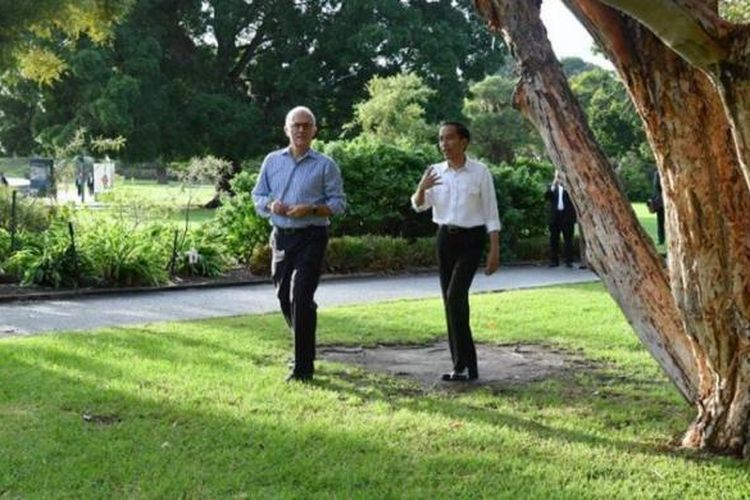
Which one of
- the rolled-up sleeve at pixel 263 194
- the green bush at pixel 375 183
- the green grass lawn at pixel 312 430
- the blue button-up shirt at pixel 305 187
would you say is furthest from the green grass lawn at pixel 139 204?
the blue button-up shirt at pixel 305 187

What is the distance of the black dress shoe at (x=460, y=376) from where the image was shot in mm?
7387

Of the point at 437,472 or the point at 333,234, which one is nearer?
the point at 437,472

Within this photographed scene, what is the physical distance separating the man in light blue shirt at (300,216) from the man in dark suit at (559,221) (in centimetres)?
1154

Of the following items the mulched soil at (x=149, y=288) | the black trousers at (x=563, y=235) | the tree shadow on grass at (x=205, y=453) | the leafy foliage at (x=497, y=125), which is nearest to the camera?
the tree shadow on grass at (x=205, y=453)

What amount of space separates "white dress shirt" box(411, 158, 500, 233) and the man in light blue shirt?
0.75 meters

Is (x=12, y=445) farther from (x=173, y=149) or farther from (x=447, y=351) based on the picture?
(x=173, y=149)

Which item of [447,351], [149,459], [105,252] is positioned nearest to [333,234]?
[105,252]

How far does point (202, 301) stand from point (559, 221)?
813 centimetres

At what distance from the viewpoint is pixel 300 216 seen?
7160 millimetres

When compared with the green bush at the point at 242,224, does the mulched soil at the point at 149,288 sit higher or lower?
lower

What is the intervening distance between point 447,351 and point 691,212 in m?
4.11

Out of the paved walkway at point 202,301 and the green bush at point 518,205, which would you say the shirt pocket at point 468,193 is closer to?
the paved walkway at point 202,301

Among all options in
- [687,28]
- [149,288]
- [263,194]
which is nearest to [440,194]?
[263,194]

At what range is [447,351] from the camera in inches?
349
